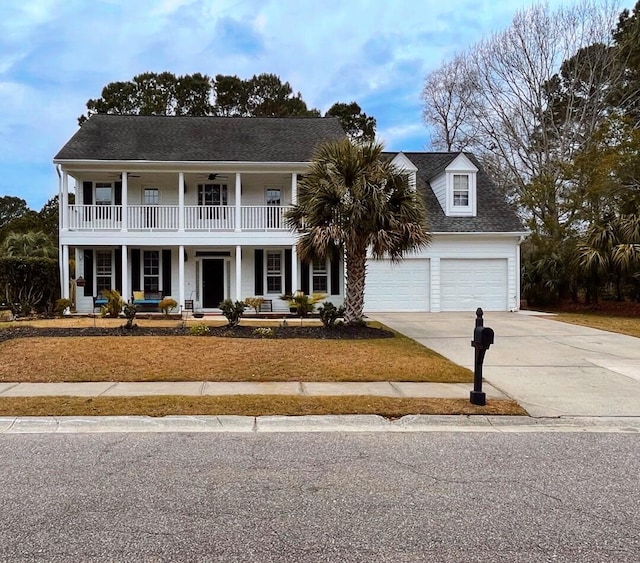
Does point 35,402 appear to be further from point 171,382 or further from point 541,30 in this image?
point 541,30

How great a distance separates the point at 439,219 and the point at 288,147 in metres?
6.70

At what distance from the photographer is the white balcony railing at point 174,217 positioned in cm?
1817

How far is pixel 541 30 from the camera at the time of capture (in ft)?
95.6

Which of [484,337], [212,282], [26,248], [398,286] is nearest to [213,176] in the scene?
[212,282]

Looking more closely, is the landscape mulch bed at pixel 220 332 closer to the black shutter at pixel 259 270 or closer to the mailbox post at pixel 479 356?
the mailbox post at pixel 479 356

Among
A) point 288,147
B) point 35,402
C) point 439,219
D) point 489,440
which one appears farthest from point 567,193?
point 35,402

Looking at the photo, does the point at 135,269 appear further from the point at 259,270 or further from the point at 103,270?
the point at 259,270

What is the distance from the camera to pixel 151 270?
1969 cm

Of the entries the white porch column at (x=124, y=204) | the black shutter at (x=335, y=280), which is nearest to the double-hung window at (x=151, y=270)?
the white porch column at (x=124, y=204)

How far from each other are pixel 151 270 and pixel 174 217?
2.46m

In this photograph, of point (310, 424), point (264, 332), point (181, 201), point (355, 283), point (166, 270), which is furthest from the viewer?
point (166, 270)

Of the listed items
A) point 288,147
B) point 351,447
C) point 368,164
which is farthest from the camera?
point 288,147

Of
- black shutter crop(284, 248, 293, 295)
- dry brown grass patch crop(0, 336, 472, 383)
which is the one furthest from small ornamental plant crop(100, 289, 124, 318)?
black shutter crop(284, 248, 293, 295)

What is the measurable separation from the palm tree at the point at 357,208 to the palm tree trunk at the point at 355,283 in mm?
26
